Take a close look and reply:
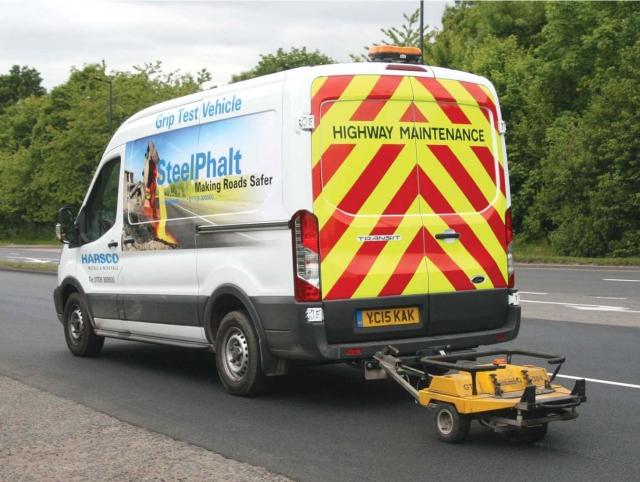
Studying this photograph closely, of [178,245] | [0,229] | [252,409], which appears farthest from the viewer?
[0,229]

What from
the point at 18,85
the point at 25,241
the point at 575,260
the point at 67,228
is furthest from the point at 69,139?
the point at 67,228

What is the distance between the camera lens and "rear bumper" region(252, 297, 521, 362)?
7223mm

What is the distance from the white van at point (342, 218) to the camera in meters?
7.30

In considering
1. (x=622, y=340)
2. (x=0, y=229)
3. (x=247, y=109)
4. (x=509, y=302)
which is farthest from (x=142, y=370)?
(x=0, y=229)

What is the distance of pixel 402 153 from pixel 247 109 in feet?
4.33

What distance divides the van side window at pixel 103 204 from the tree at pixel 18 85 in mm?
100013

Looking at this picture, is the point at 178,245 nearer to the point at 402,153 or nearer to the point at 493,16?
the point at 402,153

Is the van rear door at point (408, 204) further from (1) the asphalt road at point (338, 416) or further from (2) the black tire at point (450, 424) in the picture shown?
(2) the black tire at point (450, 424)

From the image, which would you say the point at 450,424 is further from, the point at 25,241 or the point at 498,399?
the point at 25,241

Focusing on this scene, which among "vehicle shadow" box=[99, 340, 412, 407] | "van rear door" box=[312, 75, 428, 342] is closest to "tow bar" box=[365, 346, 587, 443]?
"van rear door" box=[312, 75, 428, 342]

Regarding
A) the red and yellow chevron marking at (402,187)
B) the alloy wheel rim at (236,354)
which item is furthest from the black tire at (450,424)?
the alloy wheel rim at (236,354)

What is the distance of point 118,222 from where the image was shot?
32.5 ft

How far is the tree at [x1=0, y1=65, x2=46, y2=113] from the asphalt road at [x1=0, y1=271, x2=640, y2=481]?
100275 millimetres

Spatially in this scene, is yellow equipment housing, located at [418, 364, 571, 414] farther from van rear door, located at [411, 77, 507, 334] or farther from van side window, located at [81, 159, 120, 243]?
van side window, located at [81, 159, 120, 243]
